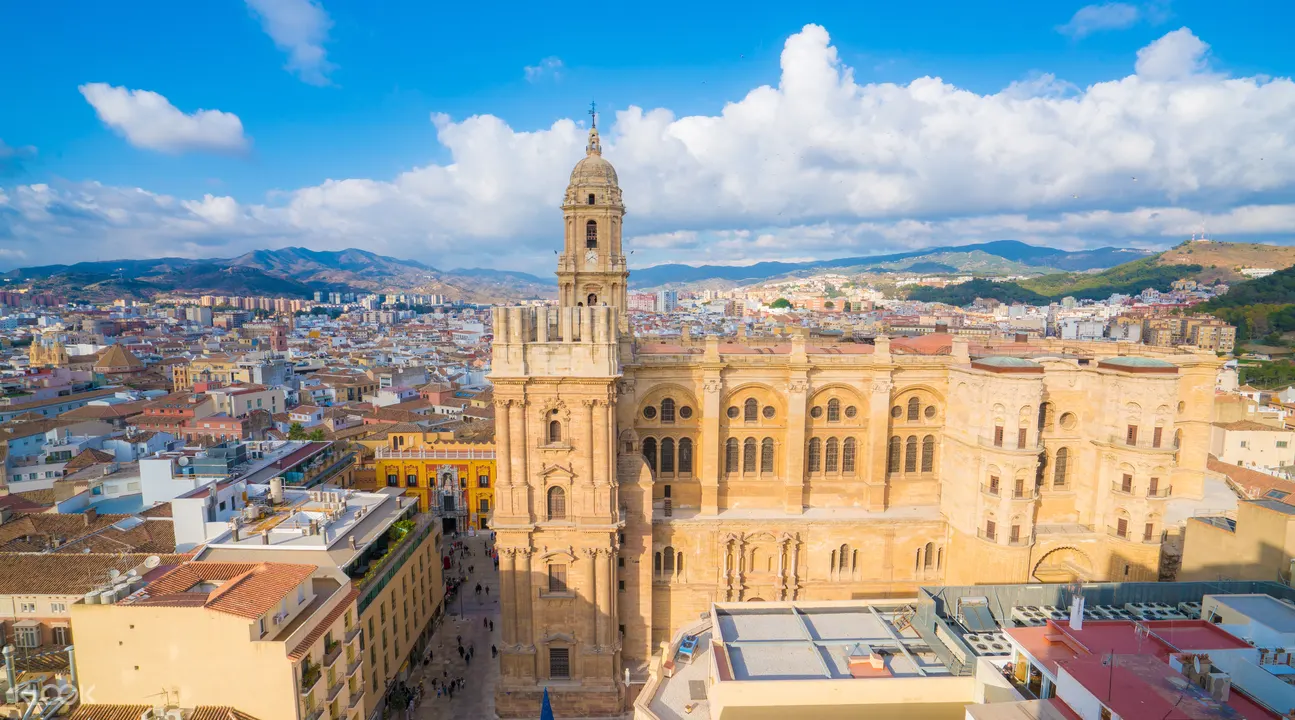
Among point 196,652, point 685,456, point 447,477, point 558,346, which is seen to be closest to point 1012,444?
point 685,456

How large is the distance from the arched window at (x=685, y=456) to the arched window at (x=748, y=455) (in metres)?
2.77

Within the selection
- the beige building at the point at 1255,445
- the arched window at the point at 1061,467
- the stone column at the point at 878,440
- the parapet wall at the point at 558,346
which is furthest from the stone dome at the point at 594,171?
the beige building at the point at 1255,445

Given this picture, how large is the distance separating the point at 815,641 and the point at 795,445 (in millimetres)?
14119

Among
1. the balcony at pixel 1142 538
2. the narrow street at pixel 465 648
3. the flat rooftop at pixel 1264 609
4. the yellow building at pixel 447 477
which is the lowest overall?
the narrow street at pixel 465 648

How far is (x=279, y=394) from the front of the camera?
253 ft

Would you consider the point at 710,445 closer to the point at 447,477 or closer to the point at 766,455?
the point at 766,455

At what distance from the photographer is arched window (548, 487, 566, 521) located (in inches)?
1217

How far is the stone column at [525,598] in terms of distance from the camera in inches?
1210

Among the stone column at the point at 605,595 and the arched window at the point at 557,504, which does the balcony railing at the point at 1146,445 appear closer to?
the stone column at the point at 605,595

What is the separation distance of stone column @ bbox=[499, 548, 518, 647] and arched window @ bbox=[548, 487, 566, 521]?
2462 millimetres

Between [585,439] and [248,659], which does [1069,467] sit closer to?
[585,439]

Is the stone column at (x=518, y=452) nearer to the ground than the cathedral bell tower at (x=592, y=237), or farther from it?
nearer to the ground

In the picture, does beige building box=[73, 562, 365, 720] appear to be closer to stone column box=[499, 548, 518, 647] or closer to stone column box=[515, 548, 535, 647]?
stone column box=[499, 548, 518, 647]

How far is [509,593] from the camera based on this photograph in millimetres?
30938
